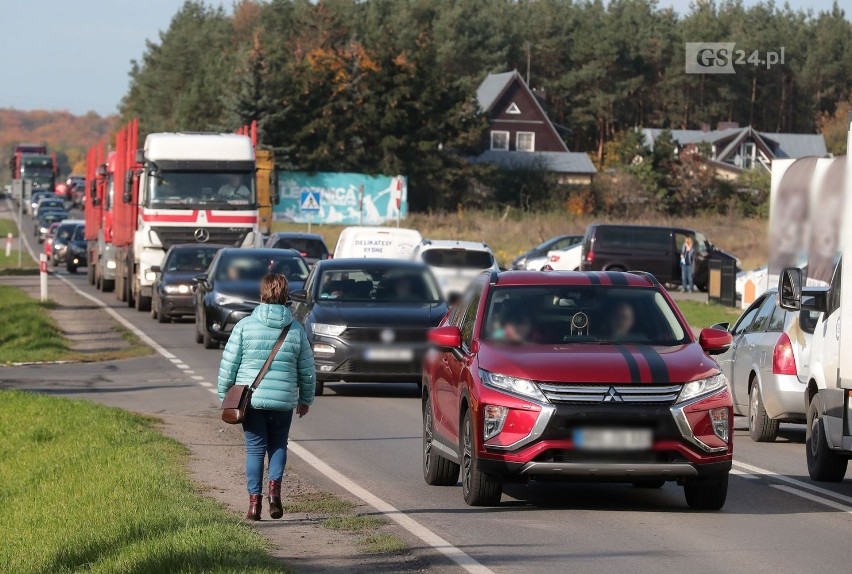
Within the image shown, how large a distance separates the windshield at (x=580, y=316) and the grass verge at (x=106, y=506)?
94.4 inches

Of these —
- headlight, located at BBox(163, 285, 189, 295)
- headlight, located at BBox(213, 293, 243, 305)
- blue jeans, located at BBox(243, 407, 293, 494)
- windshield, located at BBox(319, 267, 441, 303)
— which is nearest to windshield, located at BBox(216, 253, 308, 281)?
headlight, located at BBox(213, 293, 243, 305)

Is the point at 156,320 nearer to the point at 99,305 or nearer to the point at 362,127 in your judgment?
the point at 99,305

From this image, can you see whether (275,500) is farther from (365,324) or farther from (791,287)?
(365,324)

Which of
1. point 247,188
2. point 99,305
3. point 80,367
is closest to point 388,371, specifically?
point 80,367

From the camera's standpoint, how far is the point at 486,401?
10.3 metres

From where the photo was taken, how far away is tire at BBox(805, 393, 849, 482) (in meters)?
12.5

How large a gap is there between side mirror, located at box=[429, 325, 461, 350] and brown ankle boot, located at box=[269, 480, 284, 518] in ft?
6.15

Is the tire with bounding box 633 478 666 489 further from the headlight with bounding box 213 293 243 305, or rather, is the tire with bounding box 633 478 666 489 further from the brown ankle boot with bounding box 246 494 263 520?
the headlight with bounding box 213 293 243 305

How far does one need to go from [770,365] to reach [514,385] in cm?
596

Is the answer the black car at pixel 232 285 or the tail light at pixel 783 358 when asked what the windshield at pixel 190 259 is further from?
the tail light at pixel 783 358

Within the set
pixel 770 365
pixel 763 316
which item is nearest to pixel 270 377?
pixel 770 365

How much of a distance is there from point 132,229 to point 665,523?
2728cm

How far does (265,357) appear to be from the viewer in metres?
9.83

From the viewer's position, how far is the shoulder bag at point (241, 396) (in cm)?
961
